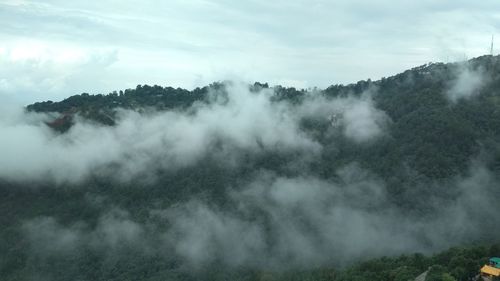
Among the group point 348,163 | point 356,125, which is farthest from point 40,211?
point 356,125

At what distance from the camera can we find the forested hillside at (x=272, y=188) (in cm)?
8631

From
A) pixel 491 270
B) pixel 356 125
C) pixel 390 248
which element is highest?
pixel 356 125

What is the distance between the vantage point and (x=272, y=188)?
366 feet

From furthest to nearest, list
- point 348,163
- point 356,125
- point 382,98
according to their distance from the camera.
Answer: point 382,98, point 356,125, point 348,163

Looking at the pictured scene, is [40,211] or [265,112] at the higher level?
[265,112]

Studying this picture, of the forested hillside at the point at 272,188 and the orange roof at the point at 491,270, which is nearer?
the orange roof at the point at 491,270

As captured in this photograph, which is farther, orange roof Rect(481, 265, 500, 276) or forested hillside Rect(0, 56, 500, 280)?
forested hillside Rect(0, 56, 500, 280)

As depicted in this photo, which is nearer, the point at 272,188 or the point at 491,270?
the point at 491,270

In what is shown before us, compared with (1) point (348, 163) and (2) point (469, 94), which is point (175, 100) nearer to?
(1) point (348, 163)

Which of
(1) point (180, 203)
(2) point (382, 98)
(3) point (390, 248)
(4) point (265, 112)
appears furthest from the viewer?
(4) point (265, 112)

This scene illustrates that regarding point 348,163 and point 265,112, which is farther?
point 265,112

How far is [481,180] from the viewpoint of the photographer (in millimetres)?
97000

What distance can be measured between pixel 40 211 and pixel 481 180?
77.9m

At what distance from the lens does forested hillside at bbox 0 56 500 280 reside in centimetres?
8631
